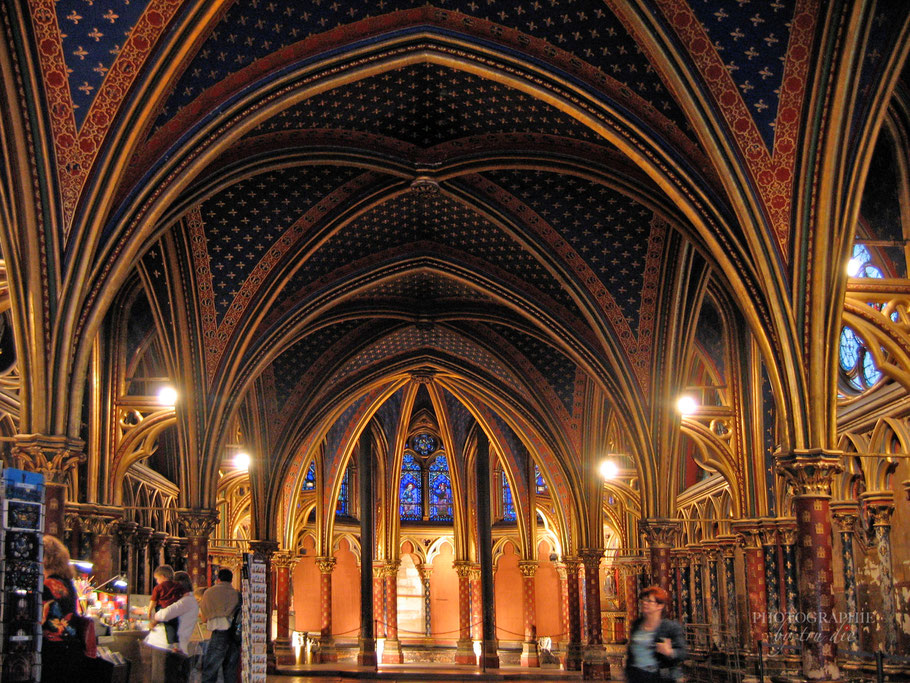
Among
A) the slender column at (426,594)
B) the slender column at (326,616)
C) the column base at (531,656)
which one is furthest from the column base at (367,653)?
the slender column at (426,594)

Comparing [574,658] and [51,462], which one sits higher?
[51,462]

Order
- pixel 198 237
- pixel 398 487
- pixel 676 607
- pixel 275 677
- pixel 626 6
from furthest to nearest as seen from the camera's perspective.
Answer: pixel 398 487
pixel 676 607
pixel 275 677
pixel 198 237
pixel 626 6

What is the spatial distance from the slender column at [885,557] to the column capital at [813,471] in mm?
5343

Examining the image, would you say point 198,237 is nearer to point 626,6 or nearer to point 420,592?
point 626,6

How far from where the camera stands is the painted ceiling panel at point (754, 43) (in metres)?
12.2

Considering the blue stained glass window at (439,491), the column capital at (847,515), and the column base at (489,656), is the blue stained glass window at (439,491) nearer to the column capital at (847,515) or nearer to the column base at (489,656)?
the column base at (489,656)

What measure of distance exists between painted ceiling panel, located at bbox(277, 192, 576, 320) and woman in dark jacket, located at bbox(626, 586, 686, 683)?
517 inches

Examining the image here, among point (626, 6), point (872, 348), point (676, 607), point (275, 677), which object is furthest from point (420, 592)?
point (626, 6)

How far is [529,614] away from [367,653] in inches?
278

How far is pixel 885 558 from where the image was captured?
17.6 m

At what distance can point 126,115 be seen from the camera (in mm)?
12539

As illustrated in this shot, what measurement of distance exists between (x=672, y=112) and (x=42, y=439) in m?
8.64

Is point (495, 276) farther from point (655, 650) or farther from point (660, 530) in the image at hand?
point (655, 650)

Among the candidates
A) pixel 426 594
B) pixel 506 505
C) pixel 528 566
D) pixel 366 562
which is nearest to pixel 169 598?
pixel 366 562
